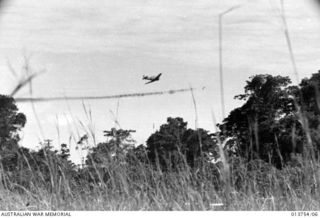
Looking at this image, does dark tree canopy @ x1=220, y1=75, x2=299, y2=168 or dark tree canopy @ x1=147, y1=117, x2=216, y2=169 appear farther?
dark tree canopy @ x1=220, y1=75, x2=299, y2=168

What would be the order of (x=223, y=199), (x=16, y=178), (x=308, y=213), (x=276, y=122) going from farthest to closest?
(x=276, y=122), (x=16, y=178), (x=223, y=199), (x=308, y=213)

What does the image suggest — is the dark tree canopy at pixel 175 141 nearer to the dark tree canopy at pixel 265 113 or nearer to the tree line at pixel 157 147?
the tree line at pixel 157 147

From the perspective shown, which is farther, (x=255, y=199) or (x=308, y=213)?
(x=255, y=199)

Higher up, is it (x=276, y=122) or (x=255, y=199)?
(x=276, y=122)

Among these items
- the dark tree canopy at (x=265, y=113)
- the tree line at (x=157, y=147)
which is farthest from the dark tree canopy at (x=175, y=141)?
the dark tree canopy at (x=265, y=113)

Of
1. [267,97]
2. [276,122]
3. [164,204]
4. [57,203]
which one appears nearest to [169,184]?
[164,204]

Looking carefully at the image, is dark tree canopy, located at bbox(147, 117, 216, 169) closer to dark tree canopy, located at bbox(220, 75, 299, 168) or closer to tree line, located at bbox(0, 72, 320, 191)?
tree line, located at bbox(0, 72, 320, 191)

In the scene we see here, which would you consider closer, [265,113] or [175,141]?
[175,141]

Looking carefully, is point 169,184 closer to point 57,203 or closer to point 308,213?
point 57,203

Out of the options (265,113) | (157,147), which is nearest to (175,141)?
(157,147)

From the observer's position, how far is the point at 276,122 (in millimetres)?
5555

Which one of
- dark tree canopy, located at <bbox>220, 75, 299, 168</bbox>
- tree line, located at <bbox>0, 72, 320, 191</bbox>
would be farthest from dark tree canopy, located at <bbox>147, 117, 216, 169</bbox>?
dark tree canopy, located at <bbox>220, 75, 299, 168</bbox>

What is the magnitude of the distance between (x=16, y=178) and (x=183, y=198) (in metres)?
1.95

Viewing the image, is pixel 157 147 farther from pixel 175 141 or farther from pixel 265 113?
pixel 265 113
